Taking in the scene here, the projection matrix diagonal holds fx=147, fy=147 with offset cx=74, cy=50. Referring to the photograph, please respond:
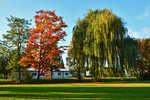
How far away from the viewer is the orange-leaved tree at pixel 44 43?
72.5 feet

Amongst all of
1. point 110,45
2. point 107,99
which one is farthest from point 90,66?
point 107,99

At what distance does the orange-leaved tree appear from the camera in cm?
2211

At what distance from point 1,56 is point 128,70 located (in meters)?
25.0

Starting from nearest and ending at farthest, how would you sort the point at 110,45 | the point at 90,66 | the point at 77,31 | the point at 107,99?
1. the point at 107,99
2. the point at 110,45
3. the point at 90,66
4. the point at 77,31

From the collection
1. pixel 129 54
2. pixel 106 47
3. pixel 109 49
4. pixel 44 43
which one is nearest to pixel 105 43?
pixel 106 47

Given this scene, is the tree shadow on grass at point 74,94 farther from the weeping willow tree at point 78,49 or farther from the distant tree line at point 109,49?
the weeping willow tree at point 78,49

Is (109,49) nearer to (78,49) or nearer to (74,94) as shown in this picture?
(78,49)

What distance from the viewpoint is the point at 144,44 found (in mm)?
37531

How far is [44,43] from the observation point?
73.5 feet

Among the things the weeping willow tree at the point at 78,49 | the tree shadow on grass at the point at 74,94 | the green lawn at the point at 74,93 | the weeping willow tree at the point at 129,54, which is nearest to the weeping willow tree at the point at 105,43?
the weeping willow tree at the point at 129,54

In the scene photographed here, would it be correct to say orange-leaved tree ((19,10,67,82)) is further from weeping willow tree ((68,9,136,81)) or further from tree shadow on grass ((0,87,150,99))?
tree shadow on grass ((0,87,150,99))

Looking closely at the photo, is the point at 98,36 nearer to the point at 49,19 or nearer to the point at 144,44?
the point at 49,19

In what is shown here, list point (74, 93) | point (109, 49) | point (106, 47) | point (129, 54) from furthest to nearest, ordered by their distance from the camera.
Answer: point (129, 54) < point (106, 47) < point (109, 49) < point (74, 93)

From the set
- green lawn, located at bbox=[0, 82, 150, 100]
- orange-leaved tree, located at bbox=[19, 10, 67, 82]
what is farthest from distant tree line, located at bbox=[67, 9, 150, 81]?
green lawn, located at bbox=[0, 82, 150, 100]
